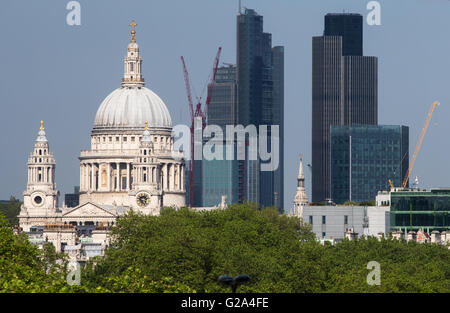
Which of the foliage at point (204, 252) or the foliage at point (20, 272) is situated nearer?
the foliage at point (20, 272)

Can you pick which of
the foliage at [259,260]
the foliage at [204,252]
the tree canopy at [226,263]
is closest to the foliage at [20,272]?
the tree canopy at [226,263]

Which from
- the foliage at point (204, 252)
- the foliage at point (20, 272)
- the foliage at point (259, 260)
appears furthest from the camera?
the foliage at point (204, 252)

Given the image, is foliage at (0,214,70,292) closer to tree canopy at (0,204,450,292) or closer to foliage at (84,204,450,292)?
tree canopy at (0,204,450,292)

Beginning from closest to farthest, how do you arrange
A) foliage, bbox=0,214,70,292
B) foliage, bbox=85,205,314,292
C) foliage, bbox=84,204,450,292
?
foliage, bbox=0,214,70,292, foliage, bbox=84,204,450,292, foliage, bbox=85,205,314,292

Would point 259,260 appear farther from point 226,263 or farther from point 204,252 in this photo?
point 204,252

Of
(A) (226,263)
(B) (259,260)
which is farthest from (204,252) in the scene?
(B) (259,260)

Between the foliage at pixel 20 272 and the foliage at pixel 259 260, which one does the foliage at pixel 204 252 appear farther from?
the foliage at pixel 20 272

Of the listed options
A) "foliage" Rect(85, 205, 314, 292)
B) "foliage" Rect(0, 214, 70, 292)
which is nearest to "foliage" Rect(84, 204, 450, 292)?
"foliage" Rect(85, 205, 314, 292)

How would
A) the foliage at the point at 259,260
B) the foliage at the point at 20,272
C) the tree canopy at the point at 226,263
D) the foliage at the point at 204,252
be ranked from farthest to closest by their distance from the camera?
the foliage at the point at 204,252
the foliage at the point at 259,260
the tree canopy at the point at 226,263
the foliage at the point at 20,272

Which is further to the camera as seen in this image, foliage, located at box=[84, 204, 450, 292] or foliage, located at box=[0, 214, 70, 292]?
foliage, located at box=[84, 204, 450, 292]

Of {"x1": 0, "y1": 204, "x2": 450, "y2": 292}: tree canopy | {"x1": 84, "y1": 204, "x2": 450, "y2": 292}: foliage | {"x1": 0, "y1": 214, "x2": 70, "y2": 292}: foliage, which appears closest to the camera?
{"x1": 0, "y1": 214, "x2": 70, "y2": 292}: foliage

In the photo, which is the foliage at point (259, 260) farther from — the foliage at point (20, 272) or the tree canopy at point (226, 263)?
the foliage at point (20, 272)

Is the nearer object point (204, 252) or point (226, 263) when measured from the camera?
point (226, 263)

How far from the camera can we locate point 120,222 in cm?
19175
